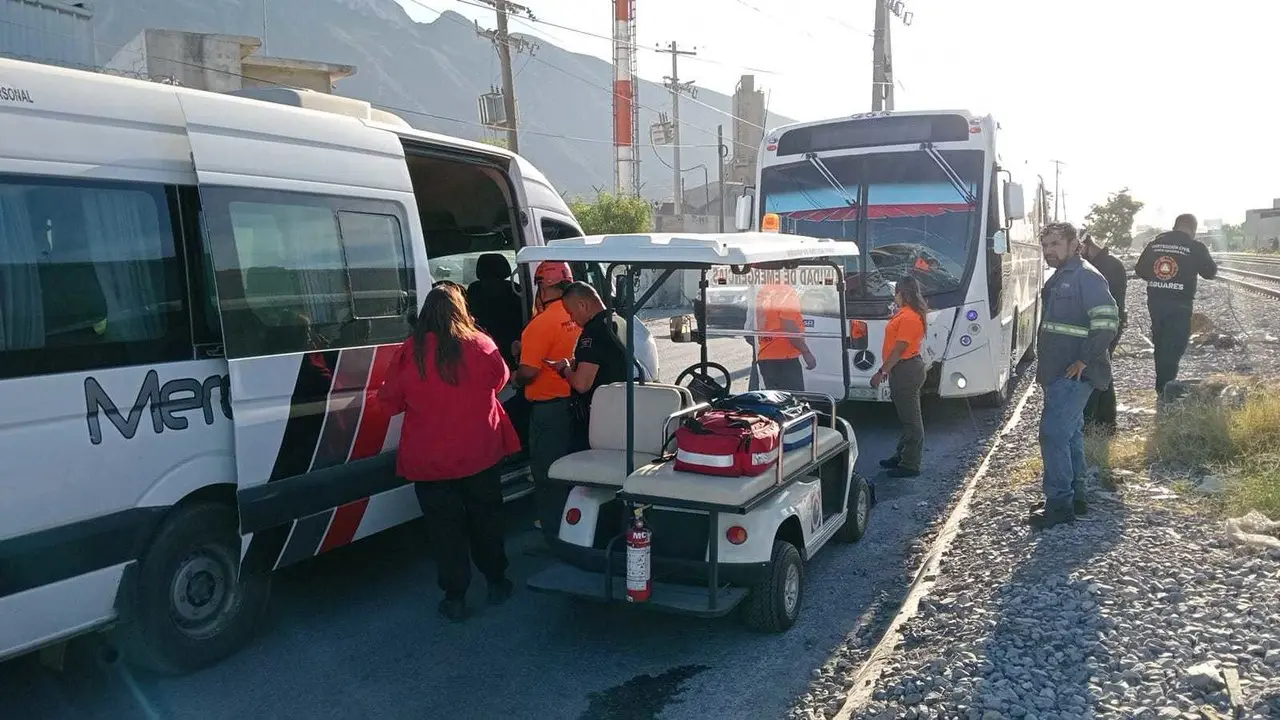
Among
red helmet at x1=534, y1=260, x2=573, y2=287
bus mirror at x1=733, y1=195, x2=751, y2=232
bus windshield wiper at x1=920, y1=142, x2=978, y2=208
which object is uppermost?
bus windshield wiper at x1=920, y1=142, x2=978, y2=208

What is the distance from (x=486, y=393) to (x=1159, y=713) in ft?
10.9

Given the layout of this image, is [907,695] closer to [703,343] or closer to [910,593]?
[910,593]

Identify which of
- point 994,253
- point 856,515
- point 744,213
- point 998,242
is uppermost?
point 744,213

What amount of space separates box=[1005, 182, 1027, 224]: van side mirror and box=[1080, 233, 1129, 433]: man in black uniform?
0.71 metres

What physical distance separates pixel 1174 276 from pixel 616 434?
634 centimetres

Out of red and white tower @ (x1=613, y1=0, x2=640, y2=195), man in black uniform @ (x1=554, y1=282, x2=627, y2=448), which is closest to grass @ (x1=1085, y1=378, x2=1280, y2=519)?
man in black uniform @ (x1=554, y1=282, x2=627, y2=448)

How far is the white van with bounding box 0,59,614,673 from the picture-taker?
3695 mm

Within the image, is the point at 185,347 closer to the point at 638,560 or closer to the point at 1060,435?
the point at 638,560

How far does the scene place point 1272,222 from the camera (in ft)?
297

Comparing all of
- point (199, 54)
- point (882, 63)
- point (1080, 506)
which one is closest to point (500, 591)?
point (1080, 506)

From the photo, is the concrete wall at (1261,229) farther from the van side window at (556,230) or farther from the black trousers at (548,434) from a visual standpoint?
the black trousers at (548,434)

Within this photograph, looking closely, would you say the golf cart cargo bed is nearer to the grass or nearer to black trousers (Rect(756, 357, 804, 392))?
black trousers (Rect(756, 357, 804, 392))

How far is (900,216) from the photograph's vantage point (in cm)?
973

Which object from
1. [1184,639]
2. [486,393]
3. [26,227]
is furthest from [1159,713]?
[26,227]
